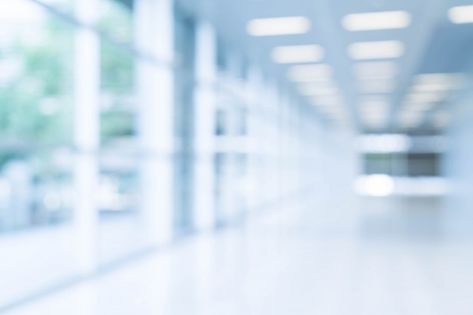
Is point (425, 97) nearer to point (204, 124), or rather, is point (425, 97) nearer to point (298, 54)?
point (298, 54)

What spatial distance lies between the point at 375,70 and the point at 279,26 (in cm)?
488

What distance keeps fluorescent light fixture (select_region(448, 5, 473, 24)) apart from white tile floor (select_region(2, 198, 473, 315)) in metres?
3.71

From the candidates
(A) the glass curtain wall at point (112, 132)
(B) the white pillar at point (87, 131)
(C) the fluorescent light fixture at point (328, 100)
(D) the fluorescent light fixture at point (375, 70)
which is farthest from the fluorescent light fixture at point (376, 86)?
(B) the white pillar at point (87, 131)

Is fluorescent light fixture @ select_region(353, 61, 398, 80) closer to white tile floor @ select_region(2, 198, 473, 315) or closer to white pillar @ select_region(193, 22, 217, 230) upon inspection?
white pillar @ select_region(193, 22, 217, 230)

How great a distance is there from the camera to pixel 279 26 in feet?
31.6

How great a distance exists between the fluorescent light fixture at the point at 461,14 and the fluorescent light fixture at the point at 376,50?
134 centimetres

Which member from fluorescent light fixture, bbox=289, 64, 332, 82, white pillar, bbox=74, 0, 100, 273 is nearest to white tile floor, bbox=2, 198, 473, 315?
white pillar, bbox=74, 0, 100, 273

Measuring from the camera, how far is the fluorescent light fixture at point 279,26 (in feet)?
30.1

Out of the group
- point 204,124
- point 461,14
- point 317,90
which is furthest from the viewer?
point 317,90

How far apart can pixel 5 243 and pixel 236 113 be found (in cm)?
618

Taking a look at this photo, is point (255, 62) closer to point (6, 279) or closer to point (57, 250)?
point (57, 250)

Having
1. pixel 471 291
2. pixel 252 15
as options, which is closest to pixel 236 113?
pixel 252 15

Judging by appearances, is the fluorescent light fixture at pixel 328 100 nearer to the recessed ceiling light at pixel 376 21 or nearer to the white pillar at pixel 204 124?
the white pillar at pixel 204 124

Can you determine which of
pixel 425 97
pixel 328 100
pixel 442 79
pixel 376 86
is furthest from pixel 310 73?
pixel 425 97
